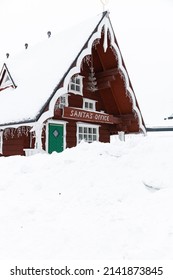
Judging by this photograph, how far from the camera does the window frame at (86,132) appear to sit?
15.6 meters

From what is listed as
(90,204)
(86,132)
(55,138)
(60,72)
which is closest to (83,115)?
(55,138)

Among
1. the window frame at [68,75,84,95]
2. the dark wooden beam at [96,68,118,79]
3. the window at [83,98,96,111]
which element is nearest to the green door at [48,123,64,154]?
the window frame at [68,75,84,95]

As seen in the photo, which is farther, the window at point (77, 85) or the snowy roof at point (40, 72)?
the window at point (77, 85)

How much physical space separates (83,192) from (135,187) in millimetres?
1029

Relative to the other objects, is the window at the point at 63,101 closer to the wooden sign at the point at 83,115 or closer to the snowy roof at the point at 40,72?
the wooden sign at the point at 83,115

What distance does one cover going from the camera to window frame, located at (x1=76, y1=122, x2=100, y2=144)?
1560 cm

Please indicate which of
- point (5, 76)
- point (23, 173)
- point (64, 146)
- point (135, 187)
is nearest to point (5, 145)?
point (64, 146)

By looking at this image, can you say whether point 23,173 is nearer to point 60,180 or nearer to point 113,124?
point 60,180

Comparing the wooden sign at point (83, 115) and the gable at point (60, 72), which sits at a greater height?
the gable at point (60, 72)

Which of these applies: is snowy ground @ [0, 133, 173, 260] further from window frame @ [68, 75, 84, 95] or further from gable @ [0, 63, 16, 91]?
gable @ [0, 63, 16, 91]

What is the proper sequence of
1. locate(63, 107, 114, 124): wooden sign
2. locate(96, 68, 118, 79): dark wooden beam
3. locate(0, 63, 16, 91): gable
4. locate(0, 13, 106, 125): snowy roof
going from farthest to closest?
locate(0, 63, 16, 91): gable → locate(96, 68, 118, 79): dark wooden beam → locate(63, 107, 114, 124): wooden sign → locate(0, 13, 106, 125): snowy roof

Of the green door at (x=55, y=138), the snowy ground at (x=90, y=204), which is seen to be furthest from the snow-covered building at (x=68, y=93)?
the snowy ground at (x=90, y=204)

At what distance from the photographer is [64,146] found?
1474cm

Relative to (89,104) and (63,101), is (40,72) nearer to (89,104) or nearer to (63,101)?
(63,101)
